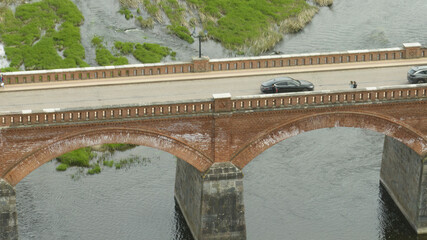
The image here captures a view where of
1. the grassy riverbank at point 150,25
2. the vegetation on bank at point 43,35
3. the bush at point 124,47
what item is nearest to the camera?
the vegetation on bank at point 43,35

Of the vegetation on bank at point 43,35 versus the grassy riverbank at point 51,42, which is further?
the grassy riverbank at point 51,42

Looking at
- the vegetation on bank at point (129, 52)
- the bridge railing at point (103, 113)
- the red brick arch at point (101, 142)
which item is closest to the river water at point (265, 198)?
the red brick arch at point (101, 142)

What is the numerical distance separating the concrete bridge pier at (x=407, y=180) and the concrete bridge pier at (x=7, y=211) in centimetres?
2910

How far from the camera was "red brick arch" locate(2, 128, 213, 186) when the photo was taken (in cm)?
6962

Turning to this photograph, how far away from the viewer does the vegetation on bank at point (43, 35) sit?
110 m

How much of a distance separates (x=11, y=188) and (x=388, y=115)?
26305mm

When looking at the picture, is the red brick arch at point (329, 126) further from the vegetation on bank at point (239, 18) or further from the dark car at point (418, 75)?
the vegetation on bank at point (239, 18)

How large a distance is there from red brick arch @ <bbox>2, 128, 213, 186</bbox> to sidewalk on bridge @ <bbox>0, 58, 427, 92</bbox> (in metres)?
7.87

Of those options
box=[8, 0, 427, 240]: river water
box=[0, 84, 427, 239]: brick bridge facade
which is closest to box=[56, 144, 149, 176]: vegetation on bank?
box=[8, 0, 427, 240]: river water

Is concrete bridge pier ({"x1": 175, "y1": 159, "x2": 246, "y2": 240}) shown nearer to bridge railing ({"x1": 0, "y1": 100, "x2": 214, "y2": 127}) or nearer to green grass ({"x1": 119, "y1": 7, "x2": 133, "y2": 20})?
bridge railing ({"x1": 0, "y1": 100, "x2": 214, "y2": 127})

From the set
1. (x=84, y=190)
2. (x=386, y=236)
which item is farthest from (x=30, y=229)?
(x=386, y=236)

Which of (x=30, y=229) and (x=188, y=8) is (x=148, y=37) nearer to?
(x=188, y=8)

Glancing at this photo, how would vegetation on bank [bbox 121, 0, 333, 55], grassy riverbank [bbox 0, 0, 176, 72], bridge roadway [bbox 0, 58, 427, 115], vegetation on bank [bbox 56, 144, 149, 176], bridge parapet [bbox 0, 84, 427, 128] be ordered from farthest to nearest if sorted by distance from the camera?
1. vegetation on bank [bbox 121, 0, 333, 55]
2. grassy riverbank [bbox 0, 0, 176, 72]
3. vegetation on bank [bbox 56, 144, 149, 176]
4. bridge roadway [bbox 0, 58, 427, 115]
5. bridge parapet [bbox 0, 84, 427, 128]

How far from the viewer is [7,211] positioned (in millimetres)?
69250
